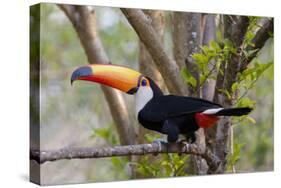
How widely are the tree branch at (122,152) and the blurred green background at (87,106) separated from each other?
108 mm

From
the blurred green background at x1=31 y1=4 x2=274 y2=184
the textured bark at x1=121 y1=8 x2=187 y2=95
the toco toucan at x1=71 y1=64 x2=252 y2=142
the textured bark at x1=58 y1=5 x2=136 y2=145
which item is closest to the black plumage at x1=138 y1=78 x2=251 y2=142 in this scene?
the toco toucan at x1=71 y1=64 x2=252 y2=142

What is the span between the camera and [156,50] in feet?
17.5

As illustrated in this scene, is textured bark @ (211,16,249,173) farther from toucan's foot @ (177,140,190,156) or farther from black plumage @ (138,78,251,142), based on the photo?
toucan's foot @ (177,140,190,156)

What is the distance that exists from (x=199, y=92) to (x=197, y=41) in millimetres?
412

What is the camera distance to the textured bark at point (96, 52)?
5.56m

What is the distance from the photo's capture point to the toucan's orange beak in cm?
512

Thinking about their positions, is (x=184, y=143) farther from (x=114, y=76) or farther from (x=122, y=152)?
(x=114, y=76)

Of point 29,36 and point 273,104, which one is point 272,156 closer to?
point 273,104

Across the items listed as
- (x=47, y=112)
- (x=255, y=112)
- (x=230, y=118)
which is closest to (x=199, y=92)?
(x=230, y=118)

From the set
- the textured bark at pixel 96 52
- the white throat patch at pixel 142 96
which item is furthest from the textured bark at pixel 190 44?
the textured bark at pixel 96 52

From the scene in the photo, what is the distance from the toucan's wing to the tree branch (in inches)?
8.5

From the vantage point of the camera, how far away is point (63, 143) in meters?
5.29

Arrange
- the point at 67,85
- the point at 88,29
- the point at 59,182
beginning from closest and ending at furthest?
the point at 59,182 → the point at 67,85 → the point at 88,29

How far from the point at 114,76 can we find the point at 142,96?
253 mm
